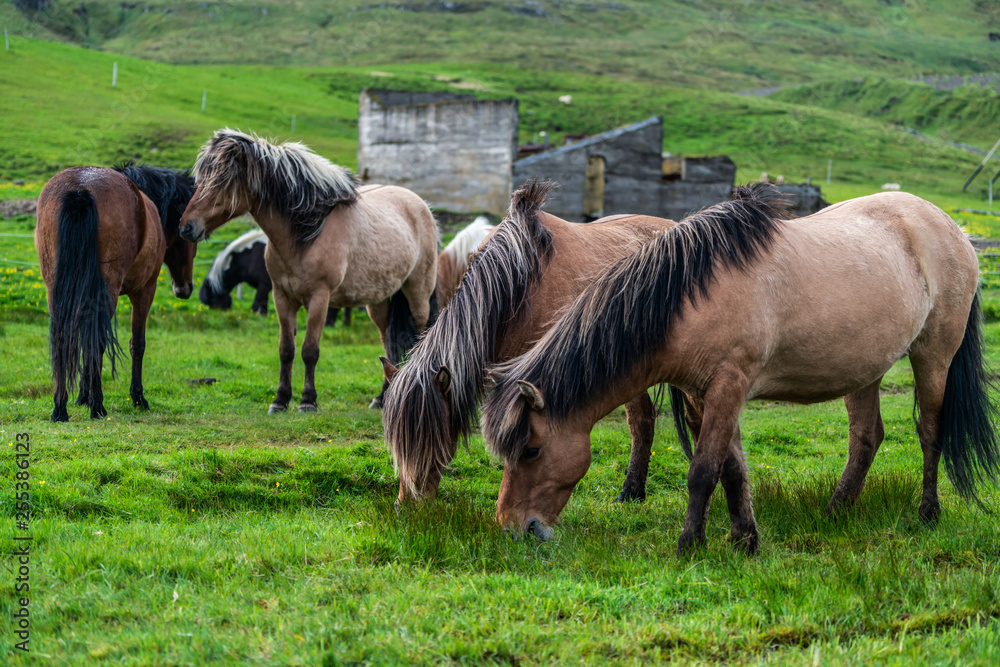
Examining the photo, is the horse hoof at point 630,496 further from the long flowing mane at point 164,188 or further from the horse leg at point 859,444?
the long flowing mane at point 164,188

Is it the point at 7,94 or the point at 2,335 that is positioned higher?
the point at 7,94

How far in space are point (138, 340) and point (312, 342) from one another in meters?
1.76

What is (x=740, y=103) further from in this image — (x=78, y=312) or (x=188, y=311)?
(x=78, y=312)

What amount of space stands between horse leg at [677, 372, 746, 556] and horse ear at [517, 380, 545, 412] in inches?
32.7

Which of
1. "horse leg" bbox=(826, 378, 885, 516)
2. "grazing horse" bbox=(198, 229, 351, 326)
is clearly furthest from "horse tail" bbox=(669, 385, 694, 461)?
"grazing horse" bbox=(198, 229, 351, 326)

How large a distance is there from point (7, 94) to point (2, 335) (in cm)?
3237

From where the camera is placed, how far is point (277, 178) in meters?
7.85

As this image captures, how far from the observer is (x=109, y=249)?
727 cm

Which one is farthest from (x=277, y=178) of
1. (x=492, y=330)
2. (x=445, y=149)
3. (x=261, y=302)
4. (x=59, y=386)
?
(x=445, y=149)

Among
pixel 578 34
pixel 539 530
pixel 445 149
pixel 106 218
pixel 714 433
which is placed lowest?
pixel 539 530

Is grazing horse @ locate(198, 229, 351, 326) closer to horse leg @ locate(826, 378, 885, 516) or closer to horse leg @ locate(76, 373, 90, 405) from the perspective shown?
horse leg @ locate(76, 373, 90, 405)

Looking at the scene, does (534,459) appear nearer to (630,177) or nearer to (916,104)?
(630,177)

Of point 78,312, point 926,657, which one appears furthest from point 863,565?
point 78,312

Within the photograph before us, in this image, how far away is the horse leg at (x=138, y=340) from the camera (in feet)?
25.6
